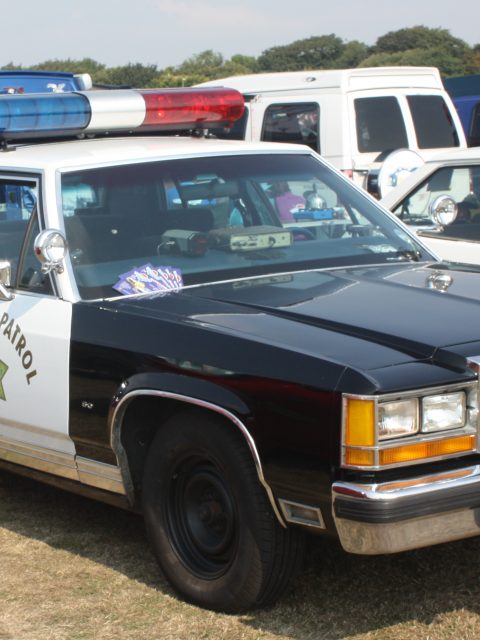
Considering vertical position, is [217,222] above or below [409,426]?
above

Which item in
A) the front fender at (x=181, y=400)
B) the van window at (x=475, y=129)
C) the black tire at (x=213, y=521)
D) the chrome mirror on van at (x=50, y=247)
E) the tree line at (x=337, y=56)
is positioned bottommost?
the black tire at (x=213, y=521)

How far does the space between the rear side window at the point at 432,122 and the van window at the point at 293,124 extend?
1156 millimetres

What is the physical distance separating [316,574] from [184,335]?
3.32ft

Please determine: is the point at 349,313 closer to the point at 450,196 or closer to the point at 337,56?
the point at 450,196

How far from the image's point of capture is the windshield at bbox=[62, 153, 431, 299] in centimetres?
454

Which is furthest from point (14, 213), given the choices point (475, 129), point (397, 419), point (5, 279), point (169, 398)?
point (475, 129)

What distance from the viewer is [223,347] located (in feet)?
12.2

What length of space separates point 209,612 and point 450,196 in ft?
10.4

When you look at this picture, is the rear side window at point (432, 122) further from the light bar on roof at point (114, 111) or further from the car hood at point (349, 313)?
the car hood at point (349, 313)

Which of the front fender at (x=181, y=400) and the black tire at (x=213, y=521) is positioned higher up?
the front fender at (x=181, y=400)

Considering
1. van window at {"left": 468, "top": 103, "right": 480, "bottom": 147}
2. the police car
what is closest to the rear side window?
van window at {"left": 468, "top": 103, "right": 480, "bottom": 147}

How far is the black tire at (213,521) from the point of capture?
3.65 meters

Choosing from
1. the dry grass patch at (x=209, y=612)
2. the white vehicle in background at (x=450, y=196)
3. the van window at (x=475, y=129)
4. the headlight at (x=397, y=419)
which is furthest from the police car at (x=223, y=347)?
the van window at (x=475, y=129)

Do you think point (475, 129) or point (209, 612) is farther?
point (475, 129)
